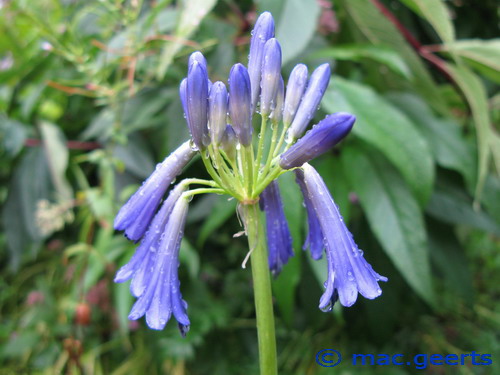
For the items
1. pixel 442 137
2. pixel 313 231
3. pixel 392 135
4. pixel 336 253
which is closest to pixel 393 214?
pixel 392 135

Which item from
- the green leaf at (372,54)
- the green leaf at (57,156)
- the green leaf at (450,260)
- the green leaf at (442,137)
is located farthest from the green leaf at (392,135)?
the green leaf at (57,156)

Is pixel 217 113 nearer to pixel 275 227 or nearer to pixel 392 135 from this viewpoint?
pixel 275 227

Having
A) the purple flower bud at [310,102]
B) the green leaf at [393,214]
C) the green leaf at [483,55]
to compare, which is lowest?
the green leaf at [393,214]

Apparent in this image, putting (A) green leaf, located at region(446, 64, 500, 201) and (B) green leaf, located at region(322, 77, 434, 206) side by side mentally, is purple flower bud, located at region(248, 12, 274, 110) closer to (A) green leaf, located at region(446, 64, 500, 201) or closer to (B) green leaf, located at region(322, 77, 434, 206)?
(B) green leaf, located at region(322, 77, 434, 206)

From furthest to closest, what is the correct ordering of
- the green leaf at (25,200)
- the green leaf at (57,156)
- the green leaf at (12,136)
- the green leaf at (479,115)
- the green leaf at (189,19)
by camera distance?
the green leaf at (25,200) < the green leaf at (12,136) < the green leaf at (57,156) < the green leaf at (479,115) < the green leaf at (189,19)

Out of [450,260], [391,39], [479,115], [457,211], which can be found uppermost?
[391,39]

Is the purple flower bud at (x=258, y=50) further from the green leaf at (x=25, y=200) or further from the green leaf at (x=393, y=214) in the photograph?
the green leaf at (x=25, y=200)

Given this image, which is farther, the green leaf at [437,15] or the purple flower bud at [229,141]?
the green leaf at [437,15]
